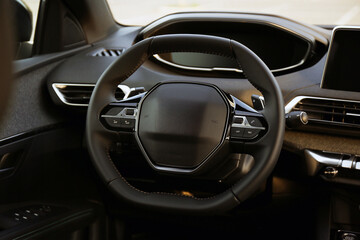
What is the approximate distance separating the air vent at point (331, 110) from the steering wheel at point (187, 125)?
409 mm

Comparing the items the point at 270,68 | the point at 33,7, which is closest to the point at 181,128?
the point at 270,68

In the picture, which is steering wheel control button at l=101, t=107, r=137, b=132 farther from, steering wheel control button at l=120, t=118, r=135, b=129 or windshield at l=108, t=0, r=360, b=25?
windshield at l=108, t=0, r=360, b=25

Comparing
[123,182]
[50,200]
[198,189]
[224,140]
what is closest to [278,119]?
[224,140]

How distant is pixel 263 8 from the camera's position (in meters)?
3.05

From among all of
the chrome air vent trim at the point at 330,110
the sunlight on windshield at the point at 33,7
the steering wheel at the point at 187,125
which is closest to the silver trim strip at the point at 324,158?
the chrome air vent trim at the point at 330,110

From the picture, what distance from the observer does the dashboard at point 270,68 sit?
5.79 ft

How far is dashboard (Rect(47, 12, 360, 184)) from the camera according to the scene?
1.76 metres

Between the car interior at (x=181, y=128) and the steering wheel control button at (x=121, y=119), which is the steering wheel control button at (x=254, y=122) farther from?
the steering wheel control button at (x=121, y=119)

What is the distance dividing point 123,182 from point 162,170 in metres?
0.11

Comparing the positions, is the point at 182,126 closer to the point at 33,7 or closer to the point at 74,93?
the point at 74,93

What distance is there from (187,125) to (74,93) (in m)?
0.76

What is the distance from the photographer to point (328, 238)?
6.45 feet

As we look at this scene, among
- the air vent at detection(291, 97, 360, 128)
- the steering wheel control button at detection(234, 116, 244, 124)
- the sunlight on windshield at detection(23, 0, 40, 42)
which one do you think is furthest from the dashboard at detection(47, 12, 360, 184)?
the steering wheel control button at detection(234, 116, 244, 124)

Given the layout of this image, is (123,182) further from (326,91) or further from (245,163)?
(326,91)
